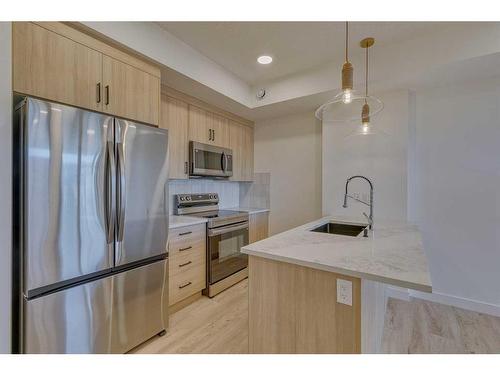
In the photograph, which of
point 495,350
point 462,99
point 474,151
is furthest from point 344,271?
point 462,99

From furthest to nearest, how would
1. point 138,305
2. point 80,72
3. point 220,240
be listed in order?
point 220,240
point 138,305
point 80,72

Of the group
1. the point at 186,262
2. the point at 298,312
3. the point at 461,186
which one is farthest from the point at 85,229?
the point at 461,186

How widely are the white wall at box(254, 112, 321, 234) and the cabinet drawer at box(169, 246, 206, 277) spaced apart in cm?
143

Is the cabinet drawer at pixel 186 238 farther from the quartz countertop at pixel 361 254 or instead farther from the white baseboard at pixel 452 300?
the white baseboard at pixel 452 300

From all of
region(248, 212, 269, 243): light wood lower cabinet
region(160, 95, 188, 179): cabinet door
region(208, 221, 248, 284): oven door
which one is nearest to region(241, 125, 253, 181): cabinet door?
region(248, 212, 269, 243): light wood lower cabinet

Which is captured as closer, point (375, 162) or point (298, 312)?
point (298, 312)

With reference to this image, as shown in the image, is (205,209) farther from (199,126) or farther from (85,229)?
(85,229)

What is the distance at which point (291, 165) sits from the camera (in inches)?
140

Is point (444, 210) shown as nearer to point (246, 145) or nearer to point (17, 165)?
point (246, 145)

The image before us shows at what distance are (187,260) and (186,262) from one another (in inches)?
0.8

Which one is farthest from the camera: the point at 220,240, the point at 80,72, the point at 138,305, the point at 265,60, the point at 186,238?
the point at 220,240

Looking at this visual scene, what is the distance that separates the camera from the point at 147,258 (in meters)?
1.87

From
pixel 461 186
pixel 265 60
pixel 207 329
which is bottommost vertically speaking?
pixel 207 329

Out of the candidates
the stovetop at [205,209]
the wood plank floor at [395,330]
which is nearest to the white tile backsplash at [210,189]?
the stovetop at [205,209]
